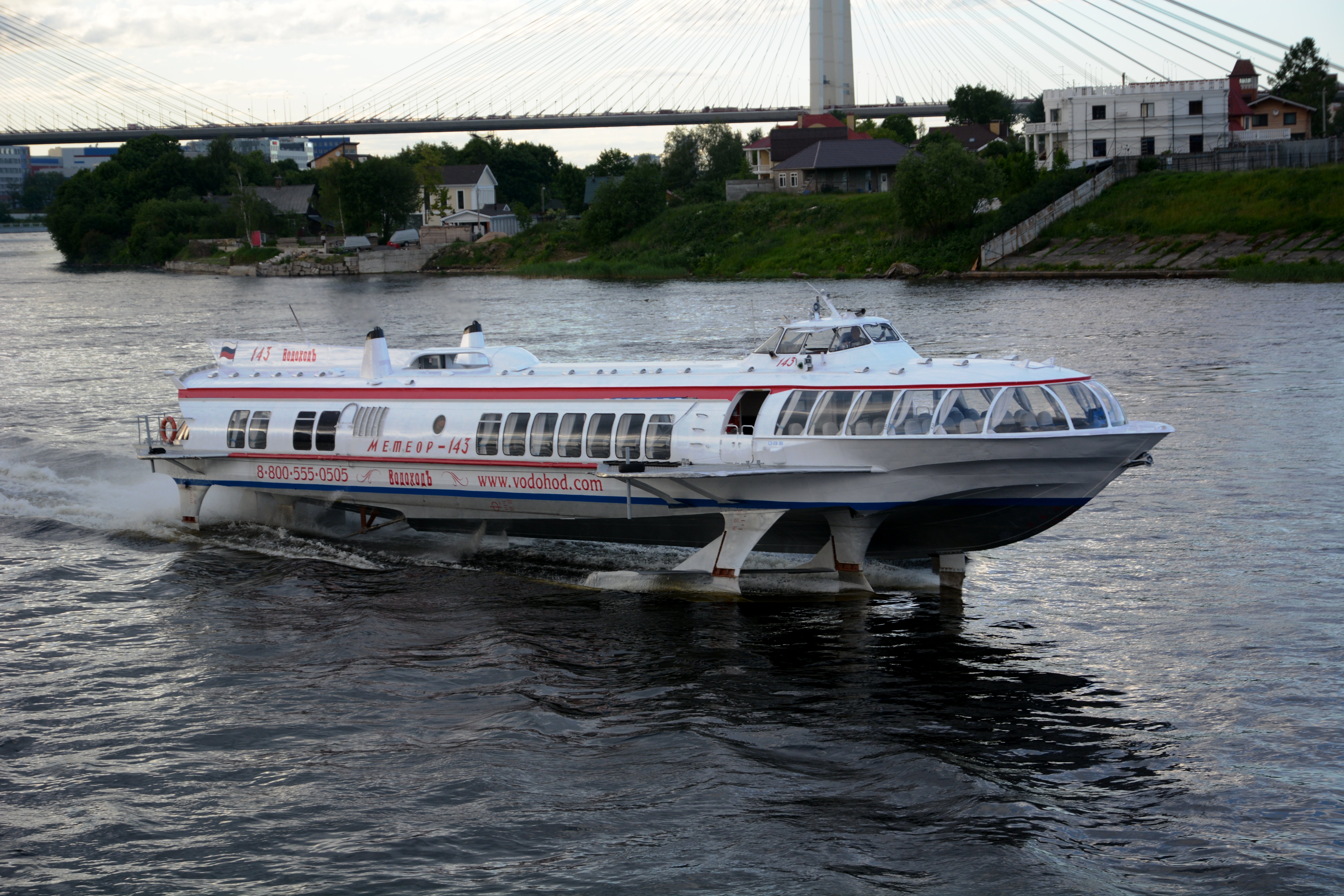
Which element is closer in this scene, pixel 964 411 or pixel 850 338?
pixel 964 411

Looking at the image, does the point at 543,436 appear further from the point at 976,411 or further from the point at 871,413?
the point at 976,411

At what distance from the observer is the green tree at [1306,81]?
110562mm

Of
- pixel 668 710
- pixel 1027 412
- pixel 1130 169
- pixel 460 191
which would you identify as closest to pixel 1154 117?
pixel 1130 169

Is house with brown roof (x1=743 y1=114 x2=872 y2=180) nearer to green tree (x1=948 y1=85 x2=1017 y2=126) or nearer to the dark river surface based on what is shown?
green tree (x1=948 y1=85 x2=1017 y2=126)

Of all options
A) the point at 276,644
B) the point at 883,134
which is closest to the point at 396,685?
the point at 276,644

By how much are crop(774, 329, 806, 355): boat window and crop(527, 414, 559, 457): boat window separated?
4.20 metres

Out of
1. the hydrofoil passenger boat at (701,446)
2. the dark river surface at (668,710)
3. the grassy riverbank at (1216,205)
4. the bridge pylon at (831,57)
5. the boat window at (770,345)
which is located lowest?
the dark river surface at (668,710)

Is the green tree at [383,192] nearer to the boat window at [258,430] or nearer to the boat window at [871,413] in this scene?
the boat window at [258,430]

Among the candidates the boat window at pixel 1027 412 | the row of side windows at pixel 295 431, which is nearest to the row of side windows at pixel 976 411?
the boat window at pixel 1027 412

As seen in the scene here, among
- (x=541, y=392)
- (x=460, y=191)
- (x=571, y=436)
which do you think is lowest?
(x=571, y=436)

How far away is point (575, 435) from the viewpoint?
858 inches

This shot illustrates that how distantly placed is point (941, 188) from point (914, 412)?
71.5 m

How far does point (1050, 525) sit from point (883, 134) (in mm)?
132531

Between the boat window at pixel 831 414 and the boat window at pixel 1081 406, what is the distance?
3.15 meters
